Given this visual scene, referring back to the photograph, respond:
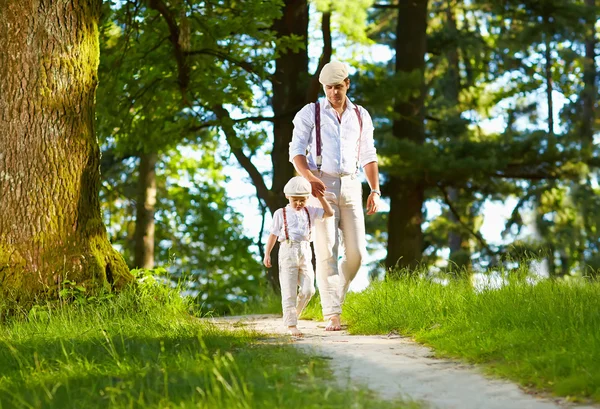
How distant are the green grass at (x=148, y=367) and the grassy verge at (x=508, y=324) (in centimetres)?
117

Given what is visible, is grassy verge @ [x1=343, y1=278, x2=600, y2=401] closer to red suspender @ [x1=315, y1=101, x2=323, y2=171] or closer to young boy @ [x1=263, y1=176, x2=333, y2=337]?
young boy @ [x1=263, y1=176, x2=333, y2=337]

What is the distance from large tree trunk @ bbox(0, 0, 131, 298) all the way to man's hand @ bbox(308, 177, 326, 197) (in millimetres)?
2515

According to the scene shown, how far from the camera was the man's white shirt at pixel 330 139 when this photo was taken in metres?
7.95

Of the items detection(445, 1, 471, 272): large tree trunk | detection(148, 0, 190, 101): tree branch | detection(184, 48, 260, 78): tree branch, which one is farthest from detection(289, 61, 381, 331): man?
detection(445, 1, 471, 272): large tree trunk

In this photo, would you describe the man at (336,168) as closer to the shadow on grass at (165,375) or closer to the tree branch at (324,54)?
the shadow on grass at (165,375)

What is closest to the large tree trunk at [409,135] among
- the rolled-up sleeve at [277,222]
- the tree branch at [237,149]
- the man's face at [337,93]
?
the tree branch at [237,149]

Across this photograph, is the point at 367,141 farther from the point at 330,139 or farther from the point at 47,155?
the point at 47,155

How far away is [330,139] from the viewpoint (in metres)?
7.96

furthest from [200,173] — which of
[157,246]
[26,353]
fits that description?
[26,353]

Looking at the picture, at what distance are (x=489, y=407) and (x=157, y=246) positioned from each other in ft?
77.0

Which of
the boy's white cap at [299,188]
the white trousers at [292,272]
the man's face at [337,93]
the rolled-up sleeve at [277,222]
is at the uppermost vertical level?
the man's face at [337,93]

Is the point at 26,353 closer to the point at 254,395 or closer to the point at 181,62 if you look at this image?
the point at 254,395

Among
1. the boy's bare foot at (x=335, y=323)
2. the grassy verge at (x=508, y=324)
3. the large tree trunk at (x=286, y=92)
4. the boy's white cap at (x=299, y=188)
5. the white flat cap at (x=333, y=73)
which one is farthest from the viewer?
the large tree trunk at (x=286, y=92)

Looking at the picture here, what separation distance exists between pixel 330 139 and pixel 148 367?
3224 millimetres
